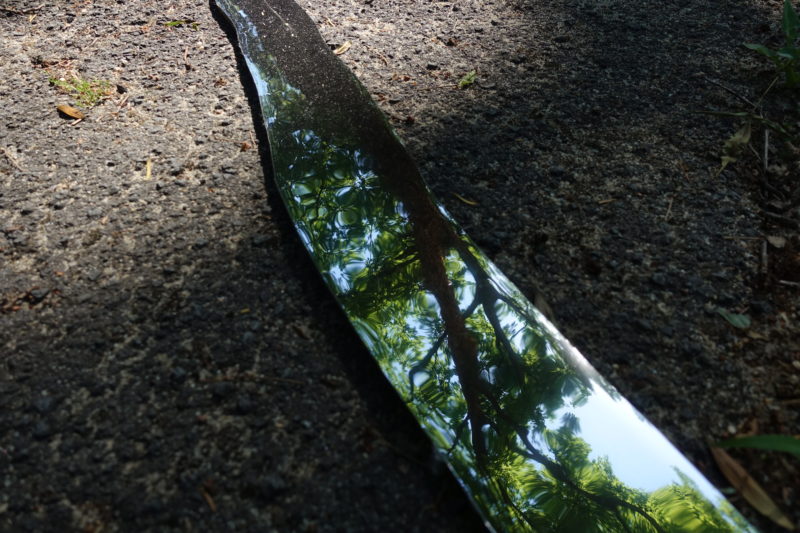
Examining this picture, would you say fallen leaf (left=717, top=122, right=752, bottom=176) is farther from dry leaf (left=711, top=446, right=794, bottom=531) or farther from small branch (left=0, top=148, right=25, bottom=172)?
small branch (left=0, top=148, right=25, bottom=172)

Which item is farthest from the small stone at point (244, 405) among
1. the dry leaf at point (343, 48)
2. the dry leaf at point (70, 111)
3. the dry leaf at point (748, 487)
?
the dry leaf at point (343, 48)

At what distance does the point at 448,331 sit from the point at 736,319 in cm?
54

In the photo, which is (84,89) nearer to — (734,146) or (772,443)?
(734,146)

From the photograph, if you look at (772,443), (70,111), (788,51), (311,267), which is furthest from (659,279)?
(70,111)

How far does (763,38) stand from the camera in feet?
5.88

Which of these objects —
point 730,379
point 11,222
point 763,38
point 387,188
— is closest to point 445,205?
point 387,188

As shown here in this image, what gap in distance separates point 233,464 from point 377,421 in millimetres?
241

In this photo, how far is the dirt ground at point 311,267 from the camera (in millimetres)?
965

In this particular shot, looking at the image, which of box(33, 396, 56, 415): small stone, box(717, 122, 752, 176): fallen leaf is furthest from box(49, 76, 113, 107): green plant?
box(717, 122, 752, 176): fallen leaf

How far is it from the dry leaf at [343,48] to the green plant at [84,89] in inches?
26.4

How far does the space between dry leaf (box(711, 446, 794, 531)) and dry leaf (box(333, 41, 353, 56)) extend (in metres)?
1.46

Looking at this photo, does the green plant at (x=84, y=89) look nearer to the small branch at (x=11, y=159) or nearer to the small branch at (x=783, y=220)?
the small branch at (x=11, y=159)

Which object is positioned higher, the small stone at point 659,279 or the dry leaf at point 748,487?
the small stone at point 659,279

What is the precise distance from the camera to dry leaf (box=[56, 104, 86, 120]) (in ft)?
5.53
